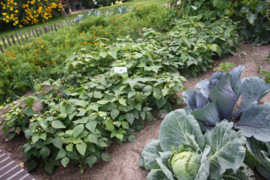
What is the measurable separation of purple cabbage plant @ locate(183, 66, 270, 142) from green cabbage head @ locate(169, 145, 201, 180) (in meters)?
0.45

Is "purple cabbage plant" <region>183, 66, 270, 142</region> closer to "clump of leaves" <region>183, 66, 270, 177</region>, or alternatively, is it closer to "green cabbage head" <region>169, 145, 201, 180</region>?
"clump of leaves" <region>183, 66, 270, 177</region>

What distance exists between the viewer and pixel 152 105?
2441 mm

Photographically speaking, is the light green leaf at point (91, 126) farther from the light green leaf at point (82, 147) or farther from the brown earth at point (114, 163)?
the brown earth at point (114, 163)

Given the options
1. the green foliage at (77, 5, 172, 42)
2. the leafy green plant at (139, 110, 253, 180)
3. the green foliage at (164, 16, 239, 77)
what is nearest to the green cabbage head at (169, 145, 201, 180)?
the leafy green plant at (139, 110, 253, 180)

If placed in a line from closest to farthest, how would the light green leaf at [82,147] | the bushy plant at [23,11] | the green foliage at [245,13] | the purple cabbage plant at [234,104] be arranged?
the purple cabbage plant at [234,104] < the light green leaf at [82,147] < the green foliage at [245,13] < the bushy plant at [23,11]

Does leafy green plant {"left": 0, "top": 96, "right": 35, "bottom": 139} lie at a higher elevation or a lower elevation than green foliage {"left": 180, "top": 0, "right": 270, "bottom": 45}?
lower

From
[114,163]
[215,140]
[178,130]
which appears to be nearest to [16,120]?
[114,163]

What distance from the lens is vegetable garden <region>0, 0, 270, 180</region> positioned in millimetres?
1256

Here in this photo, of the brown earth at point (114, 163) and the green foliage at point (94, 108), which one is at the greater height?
the green foliage at point (94, 108)

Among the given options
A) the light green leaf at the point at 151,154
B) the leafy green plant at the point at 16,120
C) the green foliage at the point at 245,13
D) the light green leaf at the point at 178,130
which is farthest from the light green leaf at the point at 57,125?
the green foliage at the point at 245,13

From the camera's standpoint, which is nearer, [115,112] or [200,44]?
[115,112]

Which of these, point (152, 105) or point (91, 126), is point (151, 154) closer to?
point (91, 126)

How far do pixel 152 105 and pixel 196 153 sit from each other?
4.25 ft

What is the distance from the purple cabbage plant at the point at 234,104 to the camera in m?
1.41
